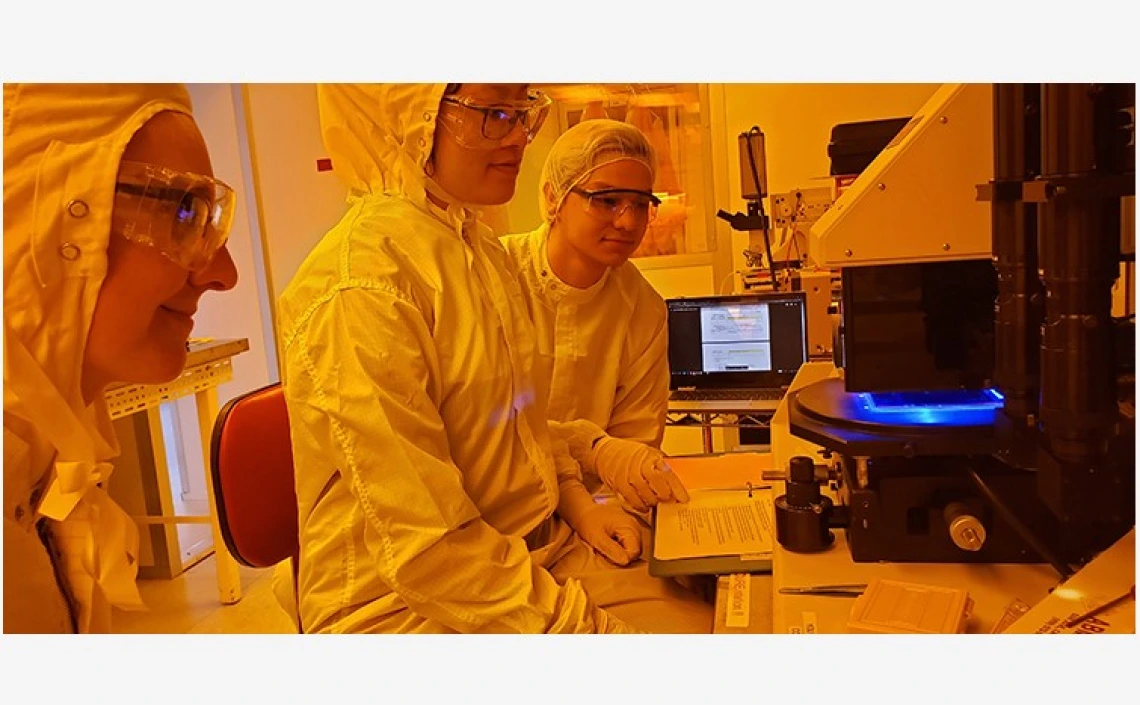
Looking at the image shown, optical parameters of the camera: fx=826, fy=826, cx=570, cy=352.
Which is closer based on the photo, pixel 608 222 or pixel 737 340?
pixel 608 222

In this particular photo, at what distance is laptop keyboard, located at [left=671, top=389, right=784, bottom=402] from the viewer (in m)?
2.37

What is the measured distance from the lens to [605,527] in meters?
1.14

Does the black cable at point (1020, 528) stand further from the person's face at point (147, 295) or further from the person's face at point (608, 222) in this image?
the person's face at point (608, 222)

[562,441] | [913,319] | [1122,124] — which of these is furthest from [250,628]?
[1122,124]

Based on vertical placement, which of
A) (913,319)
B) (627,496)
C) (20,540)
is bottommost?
(627,496)

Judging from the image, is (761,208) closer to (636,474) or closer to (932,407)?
(636,474)

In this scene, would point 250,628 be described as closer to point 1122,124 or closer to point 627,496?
point 627,496

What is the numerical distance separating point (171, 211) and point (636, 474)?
2.52 ft

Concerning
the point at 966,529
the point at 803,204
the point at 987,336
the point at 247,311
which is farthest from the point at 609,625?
the point at 247,311

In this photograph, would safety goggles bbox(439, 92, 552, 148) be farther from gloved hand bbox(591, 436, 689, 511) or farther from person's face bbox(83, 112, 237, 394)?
gloved hand bbox(591, 436, 689, 511)

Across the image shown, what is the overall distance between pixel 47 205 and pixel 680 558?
2.32 feet

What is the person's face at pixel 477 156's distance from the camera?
1.02 m

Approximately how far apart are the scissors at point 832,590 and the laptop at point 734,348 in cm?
153
